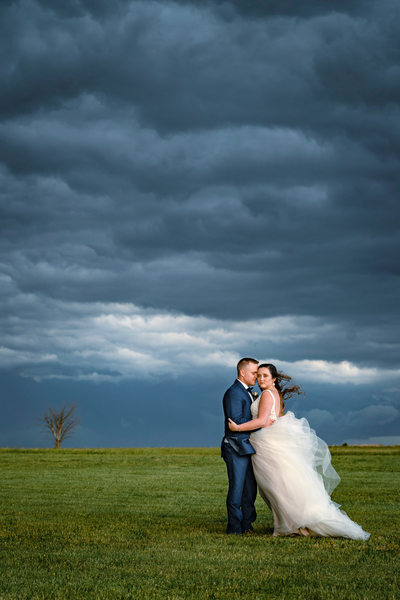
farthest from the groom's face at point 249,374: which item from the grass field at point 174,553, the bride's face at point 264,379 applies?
the grass field at point 174,553

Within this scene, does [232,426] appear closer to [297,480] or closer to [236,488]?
[236,488]

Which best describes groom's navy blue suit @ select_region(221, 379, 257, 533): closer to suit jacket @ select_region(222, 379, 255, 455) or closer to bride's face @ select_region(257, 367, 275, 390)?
Result: suit jacket @ select_region(222, 379, 255, 455)

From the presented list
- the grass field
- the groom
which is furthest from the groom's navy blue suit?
the grass field

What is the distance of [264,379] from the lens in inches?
517

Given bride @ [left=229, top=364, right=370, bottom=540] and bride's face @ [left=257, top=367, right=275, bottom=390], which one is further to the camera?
bride's face @ [left=257, top=367, right=275, bottom=390]

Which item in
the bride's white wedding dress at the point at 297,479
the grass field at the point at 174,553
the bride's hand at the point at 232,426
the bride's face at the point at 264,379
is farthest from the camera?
the bride's face at the point at 264,379

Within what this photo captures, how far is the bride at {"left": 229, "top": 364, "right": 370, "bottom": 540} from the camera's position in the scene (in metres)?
12.2

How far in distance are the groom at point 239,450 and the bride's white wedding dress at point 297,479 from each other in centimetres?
26

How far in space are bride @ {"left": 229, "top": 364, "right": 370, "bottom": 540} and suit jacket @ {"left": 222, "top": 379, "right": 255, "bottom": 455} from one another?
6.6 inches

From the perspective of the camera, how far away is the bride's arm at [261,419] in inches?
507

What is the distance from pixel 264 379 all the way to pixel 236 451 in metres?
1.56

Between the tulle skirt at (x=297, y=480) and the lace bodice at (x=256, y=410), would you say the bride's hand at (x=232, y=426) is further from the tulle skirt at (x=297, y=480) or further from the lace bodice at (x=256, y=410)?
the lace bodice at (x=256, y=410)

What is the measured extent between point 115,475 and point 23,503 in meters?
13.1

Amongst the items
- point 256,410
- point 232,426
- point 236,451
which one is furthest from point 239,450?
point 256,410
